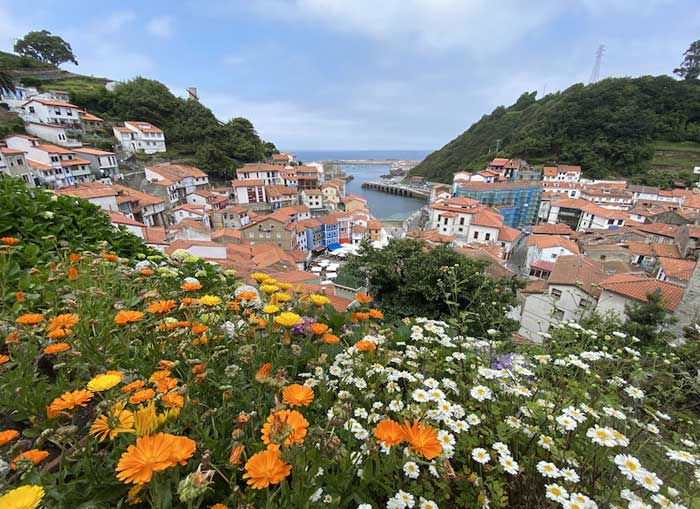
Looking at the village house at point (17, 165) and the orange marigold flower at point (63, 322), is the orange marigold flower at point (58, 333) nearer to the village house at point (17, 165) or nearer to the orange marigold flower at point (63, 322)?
the orange marigold flower at point (63, 322)

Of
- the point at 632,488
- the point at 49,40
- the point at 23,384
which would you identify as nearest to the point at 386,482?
the point at 632,488

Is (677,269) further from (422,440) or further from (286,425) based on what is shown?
(286,425)

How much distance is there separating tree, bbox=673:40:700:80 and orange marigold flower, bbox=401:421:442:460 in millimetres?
98828

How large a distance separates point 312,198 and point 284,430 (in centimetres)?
4780

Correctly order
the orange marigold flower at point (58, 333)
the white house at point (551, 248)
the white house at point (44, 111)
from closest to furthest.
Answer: the orange marigold flower at point (58, 333) → the white house at point (551, 248) → the white house at point (44, 111)

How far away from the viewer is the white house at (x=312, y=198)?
4694 centimetres

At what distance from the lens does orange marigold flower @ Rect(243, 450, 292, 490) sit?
0.80 meters

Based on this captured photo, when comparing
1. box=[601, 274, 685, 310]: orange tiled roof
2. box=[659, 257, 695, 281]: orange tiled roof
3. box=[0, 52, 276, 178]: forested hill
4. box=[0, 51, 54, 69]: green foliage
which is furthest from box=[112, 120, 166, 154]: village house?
box=[659, 257, 695, 281]: orange tiled roof

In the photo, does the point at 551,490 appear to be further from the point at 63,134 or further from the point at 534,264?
the point at 63,134

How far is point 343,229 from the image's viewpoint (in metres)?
36.7

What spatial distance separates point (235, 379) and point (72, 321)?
0.90 m

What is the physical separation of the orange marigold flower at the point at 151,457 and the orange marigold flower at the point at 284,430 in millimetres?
205

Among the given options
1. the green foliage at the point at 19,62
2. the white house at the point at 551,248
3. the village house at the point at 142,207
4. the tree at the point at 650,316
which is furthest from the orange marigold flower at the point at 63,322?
the green foliage at the point at 19,62

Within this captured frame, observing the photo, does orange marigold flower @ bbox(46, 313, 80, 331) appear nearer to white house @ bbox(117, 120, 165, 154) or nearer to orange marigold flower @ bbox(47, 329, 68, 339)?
orange marigold flower @ bbox(47, 329, 68, 339)
